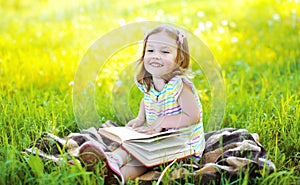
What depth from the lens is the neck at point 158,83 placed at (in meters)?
2.58

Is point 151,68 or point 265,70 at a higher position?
point 151,68

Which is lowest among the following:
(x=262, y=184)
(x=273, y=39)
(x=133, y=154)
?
(x=262, y=184)

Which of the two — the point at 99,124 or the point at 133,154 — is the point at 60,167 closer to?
the point at 133,154

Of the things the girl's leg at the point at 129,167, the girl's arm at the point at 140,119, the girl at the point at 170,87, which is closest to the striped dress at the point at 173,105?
the girl at the point at 170,87

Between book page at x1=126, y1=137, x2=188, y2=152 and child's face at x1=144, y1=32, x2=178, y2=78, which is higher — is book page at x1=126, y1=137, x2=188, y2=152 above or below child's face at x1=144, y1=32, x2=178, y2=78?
below

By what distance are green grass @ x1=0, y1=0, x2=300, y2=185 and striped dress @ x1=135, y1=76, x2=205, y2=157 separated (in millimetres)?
393

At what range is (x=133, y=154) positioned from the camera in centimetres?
233

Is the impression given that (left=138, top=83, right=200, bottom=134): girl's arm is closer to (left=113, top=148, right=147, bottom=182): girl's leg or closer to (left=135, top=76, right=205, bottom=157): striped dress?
(left=135, top=76, right=205, bottom=157): striped dress

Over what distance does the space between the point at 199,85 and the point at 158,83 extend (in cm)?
129

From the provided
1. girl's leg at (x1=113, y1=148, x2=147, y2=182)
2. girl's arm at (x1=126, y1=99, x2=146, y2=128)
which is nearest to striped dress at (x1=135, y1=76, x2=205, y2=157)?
girl's arm at (x1=126, y1=99, x2=146, y2=128)

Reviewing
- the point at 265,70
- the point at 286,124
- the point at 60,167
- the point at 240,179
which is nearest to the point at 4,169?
the point at 60,167

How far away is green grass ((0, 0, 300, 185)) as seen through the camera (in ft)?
7.94

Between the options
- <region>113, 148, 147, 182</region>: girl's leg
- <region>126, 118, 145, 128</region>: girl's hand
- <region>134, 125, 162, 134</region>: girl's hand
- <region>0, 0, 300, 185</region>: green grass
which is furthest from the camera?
<region>126, 118, 145, 128</region>: girl's hand

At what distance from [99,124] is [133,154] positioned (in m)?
0.62
